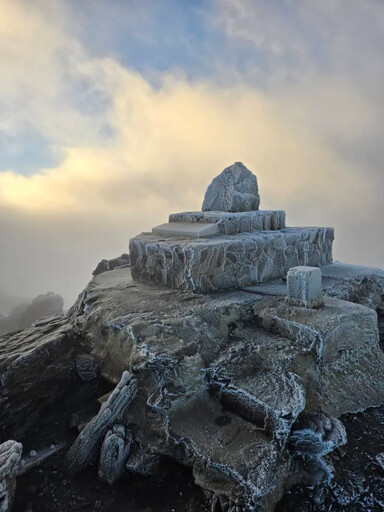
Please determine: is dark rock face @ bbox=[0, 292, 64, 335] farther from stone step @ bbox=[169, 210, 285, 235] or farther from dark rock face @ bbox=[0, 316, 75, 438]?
dark rock face @ bbox=[0, 316, 75, 438]

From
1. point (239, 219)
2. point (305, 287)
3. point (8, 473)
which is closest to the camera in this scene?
point (8, 473)

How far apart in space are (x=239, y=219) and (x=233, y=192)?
1082 millimetres

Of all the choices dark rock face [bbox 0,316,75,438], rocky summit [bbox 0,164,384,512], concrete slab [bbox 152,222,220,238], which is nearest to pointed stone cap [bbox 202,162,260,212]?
concrete slab [bbox 152,222,220,238]

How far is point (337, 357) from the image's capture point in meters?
4.92

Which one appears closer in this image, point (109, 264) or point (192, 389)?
point (192, 389)

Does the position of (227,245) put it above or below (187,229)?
below

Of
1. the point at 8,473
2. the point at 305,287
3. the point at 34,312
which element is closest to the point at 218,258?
the point at 305,287

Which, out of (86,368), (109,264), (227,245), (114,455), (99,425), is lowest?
(114,455)

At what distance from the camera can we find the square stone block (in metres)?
5.25

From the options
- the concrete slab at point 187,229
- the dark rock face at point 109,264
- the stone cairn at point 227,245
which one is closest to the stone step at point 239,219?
the stone cairn at point 227,245

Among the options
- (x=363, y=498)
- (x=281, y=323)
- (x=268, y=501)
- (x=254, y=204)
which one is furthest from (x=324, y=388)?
(x=254, y=204)

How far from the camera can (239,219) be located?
749cm

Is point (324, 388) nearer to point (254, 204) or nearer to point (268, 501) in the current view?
point (268, 501)

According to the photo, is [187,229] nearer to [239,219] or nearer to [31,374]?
→ [239,219]
